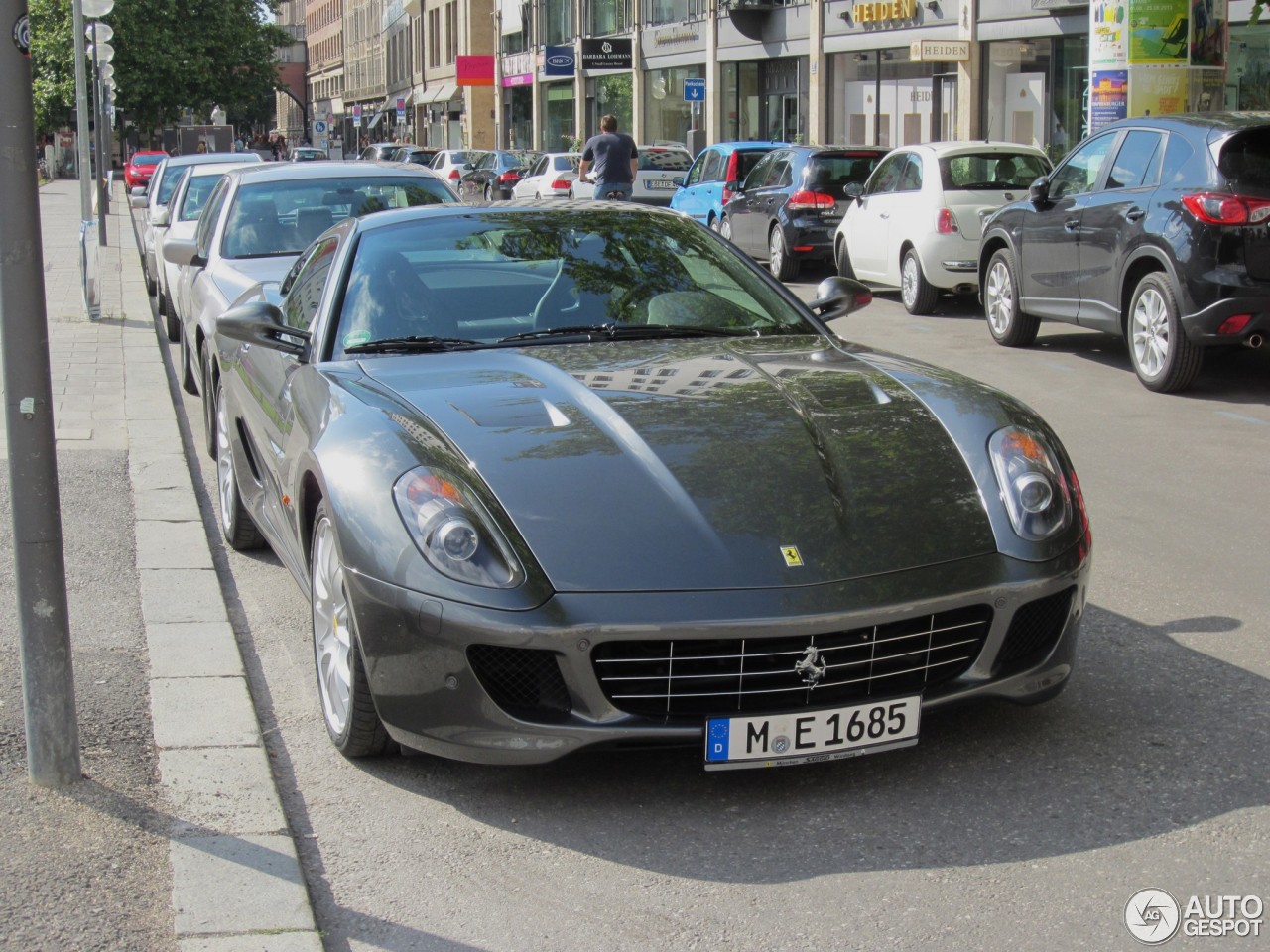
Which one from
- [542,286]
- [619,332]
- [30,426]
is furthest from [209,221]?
[30,426]

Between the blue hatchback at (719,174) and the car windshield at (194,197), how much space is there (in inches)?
286

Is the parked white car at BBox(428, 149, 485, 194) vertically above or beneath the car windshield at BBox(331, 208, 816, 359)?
above

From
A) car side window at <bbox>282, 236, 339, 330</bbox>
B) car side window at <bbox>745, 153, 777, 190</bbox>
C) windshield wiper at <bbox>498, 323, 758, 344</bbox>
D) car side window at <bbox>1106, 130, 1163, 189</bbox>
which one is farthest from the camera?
car side window at <bbox>745, 153, 777, 190</bbox>

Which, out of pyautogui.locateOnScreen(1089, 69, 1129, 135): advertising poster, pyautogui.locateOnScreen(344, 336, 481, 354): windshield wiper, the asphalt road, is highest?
pyautogui.locateOnScreen(1089, 69, 1129, 135): advertising poster

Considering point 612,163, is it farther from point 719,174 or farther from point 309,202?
point 309,202

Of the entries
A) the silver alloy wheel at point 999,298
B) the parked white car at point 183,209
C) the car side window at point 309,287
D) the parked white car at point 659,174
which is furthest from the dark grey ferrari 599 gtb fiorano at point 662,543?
the parked white car at point 659,174

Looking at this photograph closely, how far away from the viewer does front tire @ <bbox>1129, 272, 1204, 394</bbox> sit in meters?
10.2

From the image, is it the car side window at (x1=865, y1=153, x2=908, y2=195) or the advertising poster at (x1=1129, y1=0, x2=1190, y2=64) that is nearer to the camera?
the advertising poster at (x1=1129, y1=0, x2=1190, y2=64)

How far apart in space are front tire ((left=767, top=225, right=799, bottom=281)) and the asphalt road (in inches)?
529

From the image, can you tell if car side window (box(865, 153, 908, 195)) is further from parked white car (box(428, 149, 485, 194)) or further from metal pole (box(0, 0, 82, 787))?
parked white car (box(428, 149, 485, 194))

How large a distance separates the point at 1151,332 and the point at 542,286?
21.3 ft

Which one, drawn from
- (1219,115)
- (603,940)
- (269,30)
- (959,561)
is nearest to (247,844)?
(603,940)

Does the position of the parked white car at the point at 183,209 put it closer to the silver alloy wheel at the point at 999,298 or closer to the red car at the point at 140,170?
the silver alloy wheel at the point at 999,298

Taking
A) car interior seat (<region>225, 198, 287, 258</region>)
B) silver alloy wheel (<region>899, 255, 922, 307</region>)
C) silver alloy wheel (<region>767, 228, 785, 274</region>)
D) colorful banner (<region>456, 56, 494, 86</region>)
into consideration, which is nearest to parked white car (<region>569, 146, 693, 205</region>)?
silver alloy wheel (<region>767, 228, 785, 274</region>)
